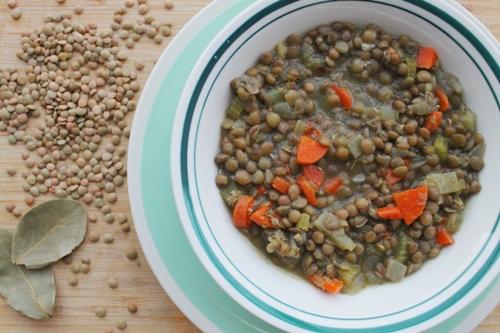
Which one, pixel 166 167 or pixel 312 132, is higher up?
pixel 312 132

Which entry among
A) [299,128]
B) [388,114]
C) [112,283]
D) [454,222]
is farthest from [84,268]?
[454,222]

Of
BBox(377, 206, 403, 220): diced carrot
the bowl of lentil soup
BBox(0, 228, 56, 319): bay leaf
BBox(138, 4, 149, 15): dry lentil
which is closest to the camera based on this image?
the bowl of lentil soup

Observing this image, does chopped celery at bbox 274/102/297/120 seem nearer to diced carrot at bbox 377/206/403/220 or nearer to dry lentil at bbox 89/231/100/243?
diced carrot at bbox 377/206/403/220

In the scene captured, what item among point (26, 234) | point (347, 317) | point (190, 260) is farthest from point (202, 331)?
point (26, 234)

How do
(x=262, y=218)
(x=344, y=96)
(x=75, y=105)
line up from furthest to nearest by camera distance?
(x=75, y=105)
(x=344, y=96)
(x=262, y=218)

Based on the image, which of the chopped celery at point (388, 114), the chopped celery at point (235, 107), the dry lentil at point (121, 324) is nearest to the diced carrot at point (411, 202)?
the chopped celery at point (388, 114)

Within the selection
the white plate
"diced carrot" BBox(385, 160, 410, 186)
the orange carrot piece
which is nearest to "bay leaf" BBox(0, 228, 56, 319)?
the white plate

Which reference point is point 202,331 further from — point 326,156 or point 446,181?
point 446,181

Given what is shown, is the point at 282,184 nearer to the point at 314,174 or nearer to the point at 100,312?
the point at 314,174
